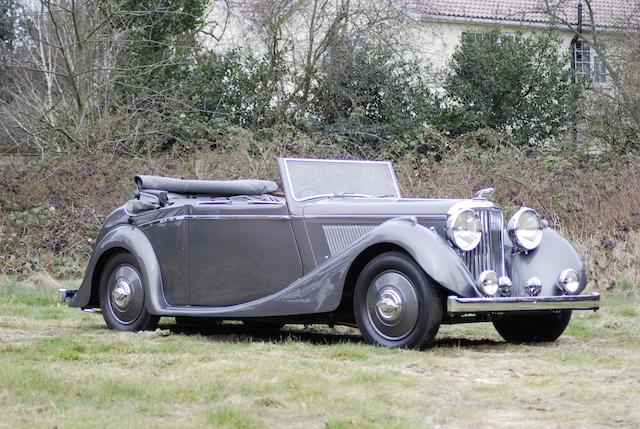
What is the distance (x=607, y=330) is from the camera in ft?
28.7

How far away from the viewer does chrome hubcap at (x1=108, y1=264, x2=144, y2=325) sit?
881 cm

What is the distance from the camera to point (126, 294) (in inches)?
349

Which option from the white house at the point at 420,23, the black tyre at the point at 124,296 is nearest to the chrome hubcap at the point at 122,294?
the black tyre at the point at 124,296

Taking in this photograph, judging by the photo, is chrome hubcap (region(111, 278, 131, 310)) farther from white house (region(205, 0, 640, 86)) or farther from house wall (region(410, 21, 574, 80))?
house wall (region(410, 21, 574, 80))

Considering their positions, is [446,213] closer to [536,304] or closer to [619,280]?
[536,304]

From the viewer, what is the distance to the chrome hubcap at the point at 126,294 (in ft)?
28.9

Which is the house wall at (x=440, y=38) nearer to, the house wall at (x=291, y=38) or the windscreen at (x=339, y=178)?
the house wall at (x=291, y=38)

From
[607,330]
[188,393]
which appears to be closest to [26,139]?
[607,330]

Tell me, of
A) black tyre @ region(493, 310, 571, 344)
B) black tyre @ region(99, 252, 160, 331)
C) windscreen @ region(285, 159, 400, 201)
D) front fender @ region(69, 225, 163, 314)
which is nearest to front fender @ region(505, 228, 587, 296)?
black tyre @ region(493, 310, 571, 344)

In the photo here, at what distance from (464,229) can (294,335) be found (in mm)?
2084

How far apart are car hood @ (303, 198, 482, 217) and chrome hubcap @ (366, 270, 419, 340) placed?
56 cm

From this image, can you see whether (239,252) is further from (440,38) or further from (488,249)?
(440,38)

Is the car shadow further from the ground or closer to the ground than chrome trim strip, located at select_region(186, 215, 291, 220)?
closer to the ground

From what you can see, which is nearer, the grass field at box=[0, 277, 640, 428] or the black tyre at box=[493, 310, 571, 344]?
the grass field at box=[0, 277, 640, 428]
